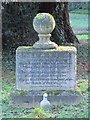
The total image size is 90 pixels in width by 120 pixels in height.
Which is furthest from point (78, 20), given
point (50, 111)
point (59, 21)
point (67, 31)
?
point (50, 111)

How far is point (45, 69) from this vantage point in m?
9.34

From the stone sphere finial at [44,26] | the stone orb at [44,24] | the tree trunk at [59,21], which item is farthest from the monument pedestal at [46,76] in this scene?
the tree trunk at [59,21]

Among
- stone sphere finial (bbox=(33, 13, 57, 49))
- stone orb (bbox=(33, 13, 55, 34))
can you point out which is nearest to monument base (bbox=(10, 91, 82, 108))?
stone sphere finial (bbox=(33, 13, 57, 49))

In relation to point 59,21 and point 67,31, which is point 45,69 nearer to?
point 59,21

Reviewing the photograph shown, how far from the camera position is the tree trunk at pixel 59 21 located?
16391mm

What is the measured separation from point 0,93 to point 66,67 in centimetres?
210

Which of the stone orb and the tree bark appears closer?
the stone orb

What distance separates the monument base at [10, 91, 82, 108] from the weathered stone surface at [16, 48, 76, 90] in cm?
17

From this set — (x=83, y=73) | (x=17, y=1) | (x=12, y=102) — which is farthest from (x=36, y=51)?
(x=17, y=1)

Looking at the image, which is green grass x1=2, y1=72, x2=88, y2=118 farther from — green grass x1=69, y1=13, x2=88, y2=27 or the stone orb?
green grass x1=69, y1=13, x2=88, y2=27

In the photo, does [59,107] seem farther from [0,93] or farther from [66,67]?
[0,93]

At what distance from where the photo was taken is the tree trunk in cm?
1639

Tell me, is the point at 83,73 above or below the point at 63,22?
below

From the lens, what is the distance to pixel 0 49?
51.8ft
